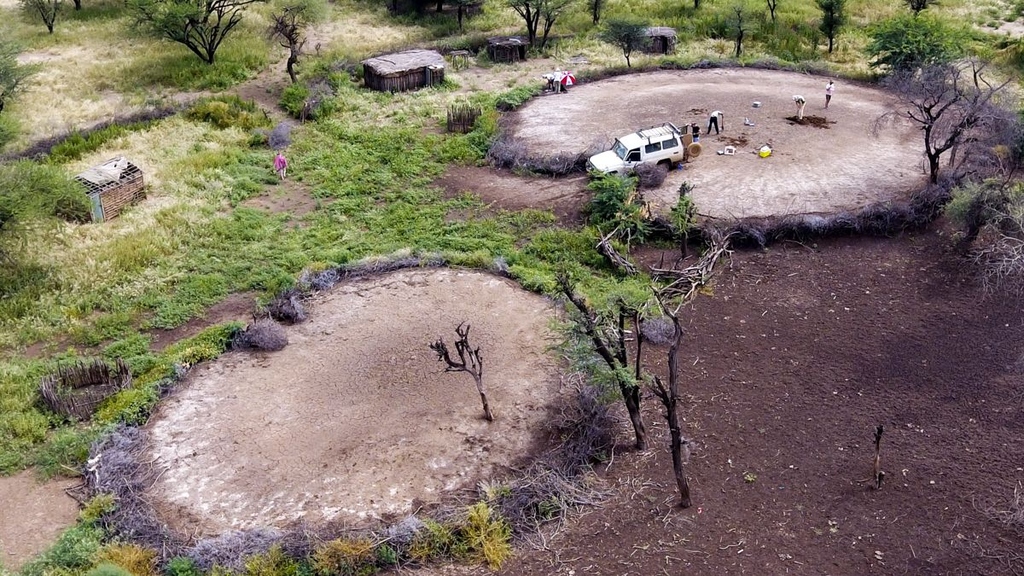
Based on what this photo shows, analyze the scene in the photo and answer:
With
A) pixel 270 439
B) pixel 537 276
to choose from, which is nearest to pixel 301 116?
pixel 537 276

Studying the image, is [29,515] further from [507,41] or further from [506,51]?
[507,41]

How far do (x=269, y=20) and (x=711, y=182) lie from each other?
3353 centimetres

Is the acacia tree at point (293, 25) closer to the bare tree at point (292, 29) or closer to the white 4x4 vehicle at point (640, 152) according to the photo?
the bare tree at point (292, 29)

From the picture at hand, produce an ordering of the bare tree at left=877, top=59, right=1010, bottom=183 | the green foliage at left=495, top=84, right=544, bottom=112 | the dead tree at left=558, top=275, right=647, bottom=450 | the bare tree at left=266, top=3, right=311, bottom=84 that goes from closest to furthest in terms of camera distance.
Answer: the dead tree at left=558, top=275, right=647, bottom=450, the bare tree at left=877, top=59, right=1010, bottom=183, the green foliage at left=495, top=84, right=544, bottom=112, the bare tree at left=266, top=3, right=311, bottom=84

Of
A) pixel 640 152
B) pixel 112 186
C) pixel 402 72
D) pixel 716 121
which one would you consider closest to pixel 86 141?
pixel 112 186

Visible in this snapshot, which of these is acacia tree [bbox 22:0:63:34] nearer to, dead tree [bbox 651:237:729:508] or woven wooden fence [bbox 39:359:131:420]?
woven wooden fence [bbox 39:359:131:420]

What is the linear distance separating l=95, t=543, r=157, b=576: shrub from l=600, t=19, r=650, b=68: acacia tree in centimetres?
3311

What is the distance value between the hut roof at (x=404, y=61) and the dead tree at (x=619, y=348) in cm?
2582

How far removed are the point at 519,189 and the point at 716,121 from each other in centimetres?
891

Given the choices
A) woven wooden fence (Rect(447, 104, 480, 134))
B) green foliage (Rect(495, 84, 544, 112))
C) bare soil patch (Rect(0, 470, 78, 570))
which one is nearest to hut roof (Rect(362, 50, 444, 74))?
green foliage (Rect(495, 84, 544, 112))

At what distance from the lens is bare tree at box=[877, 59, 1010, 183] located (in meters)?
27.6

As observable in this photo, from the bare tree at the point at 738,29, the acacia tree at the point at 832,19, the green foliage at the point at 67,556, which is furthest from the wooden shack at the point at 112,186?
the acacia tree at the point at 832,19

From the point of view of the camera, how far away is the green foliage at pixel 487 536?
53.8 ft

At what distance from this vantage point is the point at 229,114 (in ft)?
125
